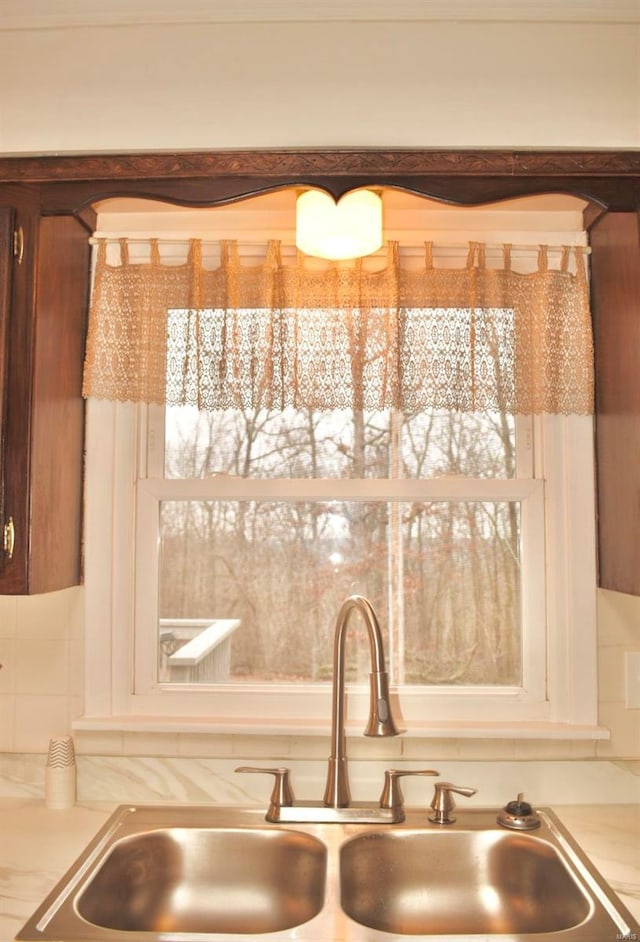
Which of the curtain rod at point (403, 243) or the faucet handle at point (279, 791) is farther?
the curtain rod at point (403, 243)

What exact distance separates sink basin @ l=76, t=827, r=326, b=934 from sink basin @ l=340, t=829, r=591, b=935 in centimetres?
11

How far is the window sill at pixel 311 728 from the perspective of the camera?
1824 millimetres

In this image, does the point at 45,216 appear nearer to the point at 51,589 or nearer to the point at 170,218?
the point at 170,218

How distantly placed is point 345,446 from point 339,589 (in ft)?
1.14

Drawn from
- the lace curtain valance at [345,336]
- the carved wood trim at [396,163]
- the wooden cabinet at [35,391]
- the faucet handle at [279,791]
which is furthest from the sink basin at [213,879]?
the carved wood trim at [396,163]

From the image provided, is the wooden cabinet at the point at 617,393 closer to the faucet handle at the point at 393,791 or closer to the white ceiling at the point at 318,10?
the white ceiling at the point at 318,10

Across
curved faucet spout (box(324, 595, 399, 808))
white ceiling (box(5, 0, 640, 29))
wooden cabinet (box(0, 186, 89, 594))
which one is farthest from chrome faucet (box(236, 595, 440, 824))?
white ceiling (box(5, 0, 640, 29))

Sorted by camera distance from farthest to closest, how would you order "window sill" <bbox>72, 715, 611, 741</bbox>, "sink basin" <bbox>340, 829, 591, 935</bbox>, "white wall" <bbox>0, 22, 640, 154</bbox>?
"window sill" <bbox>72, 715, 611, 741</bbox>
"white wall" <bbox>0, 22, 640, 154</bbox>
"sink basin" <bbox>340, 829, 591, 935</bbox>

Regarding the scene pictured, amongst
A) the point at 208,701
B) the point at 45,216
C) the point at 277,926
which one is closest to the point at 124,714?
the point at 208,701

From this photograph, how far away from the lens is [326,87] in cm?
169

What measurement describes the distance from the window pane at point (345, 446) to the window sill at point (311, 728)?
0.58 m

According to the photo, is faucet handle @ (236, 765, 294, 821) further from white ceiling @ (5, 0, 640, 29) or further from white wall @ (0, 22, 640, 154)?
white ceiling @ (5, 0, 640, 29)

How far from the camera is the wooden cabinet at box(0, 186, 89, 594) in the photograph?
5.38ft

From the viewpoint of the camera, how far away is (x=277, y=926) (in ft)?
5.20
